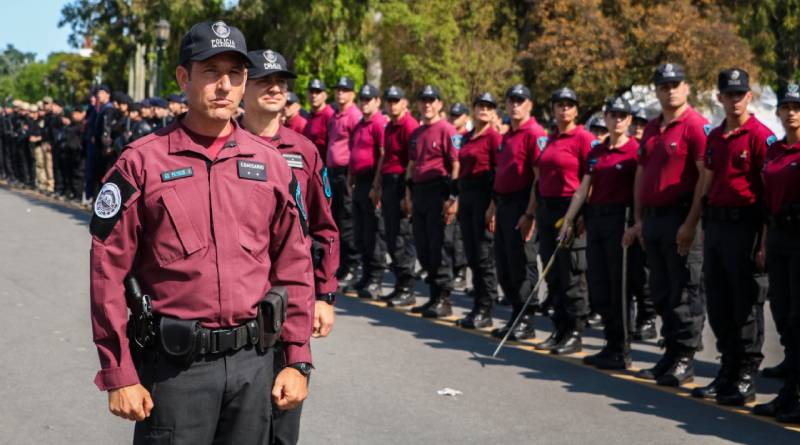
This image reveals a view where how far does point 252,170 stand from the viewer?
153 inches

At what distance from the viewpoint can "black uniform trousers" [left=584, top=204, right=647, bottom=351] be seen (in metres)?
9.23

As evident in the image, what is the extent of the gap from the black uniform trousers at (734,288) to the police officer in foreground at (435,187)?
3.72 metres

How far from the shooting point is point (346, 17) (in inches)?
1258

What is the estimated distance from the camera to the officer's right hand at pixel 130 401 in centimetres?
365

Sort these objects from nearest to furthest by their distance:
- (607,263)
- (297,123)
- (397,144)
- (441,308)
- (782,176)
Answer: (782,176)
(607,263)
(441,308)
(397,144)
(297,123)

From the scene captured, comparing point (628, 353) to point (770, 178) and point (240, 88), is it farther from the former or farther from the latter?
point (240, 88)

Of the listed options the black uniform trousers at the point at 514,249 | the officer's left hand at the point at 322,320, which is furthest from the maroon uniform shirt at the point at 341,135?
the officer's left hand at the point at 322,320

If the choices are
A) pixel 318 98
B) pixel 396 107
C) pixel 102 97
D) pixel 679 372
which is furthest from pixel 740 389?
pixel 102 97

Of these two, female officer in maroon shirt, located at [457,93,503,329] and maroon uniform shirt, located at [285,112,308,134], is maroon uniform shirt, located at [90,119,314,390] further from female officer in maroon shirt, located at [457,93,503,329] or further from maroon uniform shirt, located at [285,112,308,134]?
maroon uniform shirt, located at [285,112,308,134]

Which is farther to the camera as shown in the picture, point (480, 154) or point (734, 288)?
point (480, 154)

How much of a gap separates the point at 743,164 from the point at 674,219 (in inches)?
29.4

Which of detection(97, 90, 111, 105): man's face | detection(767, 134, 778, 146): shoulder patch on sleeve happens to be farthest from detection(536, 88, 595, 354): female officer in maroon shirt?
detection(97, 90, 111, 105): man's face

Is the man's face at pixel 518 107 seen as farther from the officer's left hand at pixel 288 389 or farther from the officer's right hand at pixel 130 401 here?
the officer's right hand at pixel 130 401

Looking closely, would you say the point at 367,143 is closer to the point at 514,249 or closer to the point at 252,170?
the point at 514,249
